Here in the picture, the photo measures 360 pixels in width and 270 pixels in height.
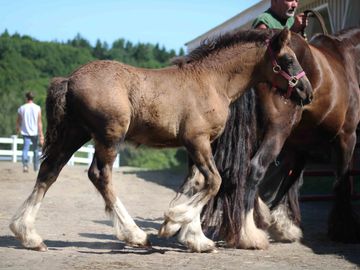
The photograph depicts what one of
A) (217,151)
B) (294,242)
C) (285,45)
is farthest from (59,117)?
(294,242)

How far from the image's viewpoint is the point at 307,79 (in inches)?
238

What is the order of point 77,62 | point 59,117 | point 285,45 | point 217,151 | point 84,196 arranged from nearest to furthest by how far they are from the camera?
point 59,117
point 285,45
point 217,151
point 84,196
point 77,62

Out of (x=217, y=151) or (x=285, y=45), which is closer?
(x=285, y=45)

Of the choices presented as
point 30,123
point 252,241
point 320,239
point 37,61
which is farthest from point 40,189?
point 37,61

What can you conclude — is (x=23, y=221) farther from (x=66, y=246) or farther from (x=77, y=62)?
(x=77, y=62)

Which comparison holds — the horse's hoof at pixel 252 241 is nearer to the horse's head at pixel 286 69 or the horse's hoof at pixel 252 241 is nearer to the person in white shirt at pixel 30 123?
the horse's head at pixel 286 69

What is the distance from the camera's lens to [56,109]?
18.0 ft

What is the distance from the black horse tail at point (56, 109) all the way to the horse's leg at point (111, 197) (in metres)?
0.40

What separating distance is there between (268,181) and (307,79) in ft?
5.91

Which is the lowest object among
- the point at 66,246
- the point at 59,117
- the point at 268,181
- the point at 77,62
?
the point at 66,246

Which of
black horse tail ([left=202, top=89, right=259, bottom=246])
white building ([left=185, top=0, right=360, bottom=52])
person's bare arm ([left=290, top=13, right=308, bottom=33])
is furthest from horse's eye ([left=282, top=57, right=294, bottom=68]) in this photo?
white building ([left=185, top=0, right=360, bottom=52])

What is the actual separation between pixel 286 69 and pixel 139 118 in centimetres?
152

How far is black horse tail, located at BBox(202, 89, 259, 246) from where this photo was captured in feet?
20.3

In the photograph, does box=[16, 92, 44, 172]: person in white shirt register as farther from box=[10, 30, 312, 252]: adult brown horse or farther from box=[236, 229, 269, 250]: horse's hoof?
box=[236, 229, 269, 250]: horse's hoof
